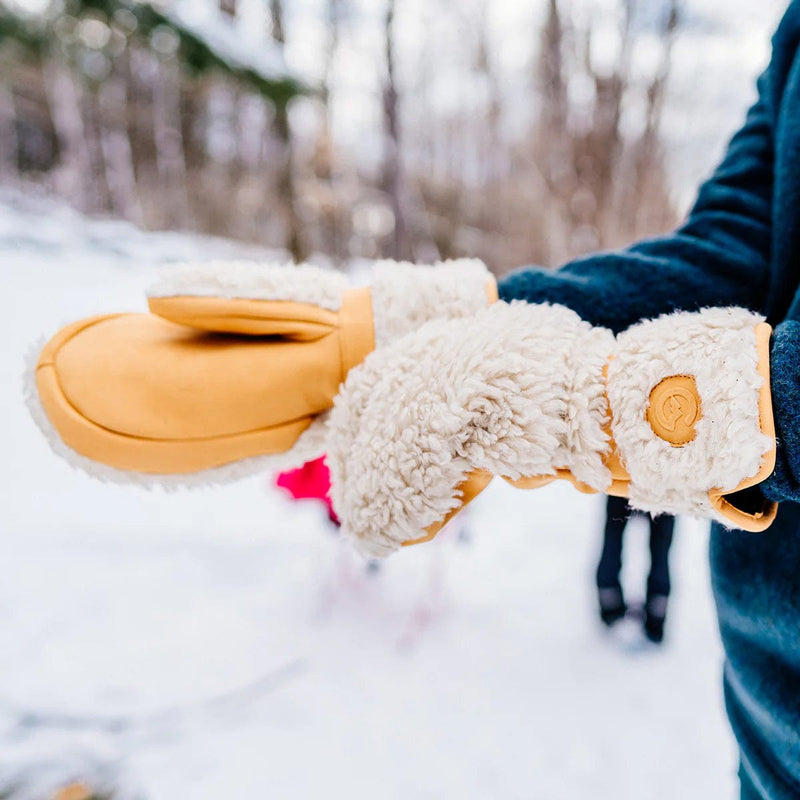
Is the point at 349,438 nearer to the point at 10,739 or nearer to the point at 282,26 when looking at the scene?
the point at 10,739

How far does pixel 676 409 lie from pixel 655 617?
1.46 m

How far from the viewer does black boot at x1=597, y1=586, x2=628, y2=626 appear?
1.63 metres

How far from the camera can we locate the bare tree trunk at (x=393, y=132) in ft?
18.0

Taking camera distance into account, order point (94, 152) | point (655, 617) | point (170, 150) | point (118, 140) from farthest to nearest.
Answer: point (170, 150), point (118, 140), point (94, 152), point (655, 617)

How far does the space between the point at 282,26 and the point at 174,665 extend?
8122 mm

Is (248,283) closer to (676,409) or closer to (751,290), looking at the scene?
(676,409)

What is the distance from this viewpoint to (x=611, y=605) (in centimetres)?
164

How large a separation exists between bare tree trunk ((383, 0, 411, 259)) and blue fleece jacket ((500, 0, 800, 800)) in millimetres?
5504

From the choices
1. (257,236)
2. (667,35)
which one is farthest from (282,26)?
(667,35)

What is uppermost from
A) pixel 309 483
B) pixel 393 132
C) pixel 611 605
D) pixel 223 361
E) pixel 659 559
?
pixel 223 361

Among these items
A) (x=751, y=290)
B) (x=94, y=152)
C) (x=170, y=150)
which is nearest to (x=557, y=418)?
(x=751, y=290)

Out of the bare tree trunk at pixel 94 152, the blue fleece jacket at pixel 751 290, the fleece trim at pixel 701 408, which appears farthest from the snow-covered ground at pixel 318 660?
the bare tree trunk at pixel 94 152

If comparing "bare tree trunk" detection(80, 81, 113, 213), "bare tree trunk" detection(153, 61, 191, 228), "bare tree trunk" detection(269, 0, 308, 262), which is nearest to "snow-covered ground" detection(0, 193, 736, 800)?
"bare tree trunk" detection(269, 0, 308, 262)

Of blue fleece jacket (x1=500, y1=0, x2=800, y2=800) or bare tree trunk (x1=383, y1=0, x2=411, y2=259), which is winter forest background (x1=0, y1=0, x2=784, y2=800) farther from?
bare tree trunk (x1=383, y1=0, x2=411, y2=259)
